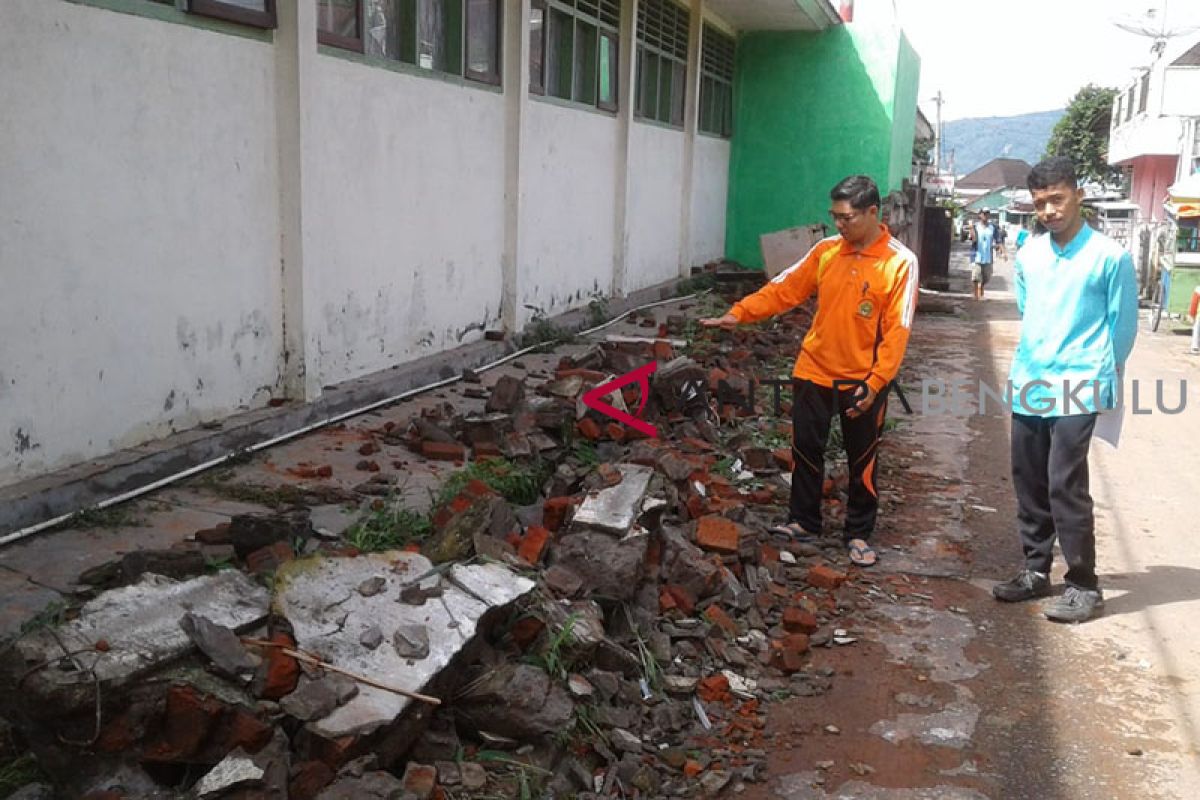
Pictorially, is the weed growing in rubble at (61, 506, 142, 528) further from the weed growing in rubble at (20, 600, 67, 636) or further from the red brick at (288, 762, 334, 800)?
the red brick at (288, 762, 334, 800)

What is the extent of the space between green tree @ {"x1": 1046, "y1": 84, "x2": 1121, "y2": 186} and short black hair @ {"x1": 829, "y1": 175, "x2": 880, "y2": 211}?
5186 centimetres

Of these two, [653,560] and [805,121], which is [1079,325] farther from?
[805,121]

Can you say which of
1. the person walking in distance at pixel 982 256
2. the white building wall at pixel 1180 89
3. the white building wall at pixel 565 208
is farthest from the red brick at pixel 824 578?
the white building wall at pixel 1180 89

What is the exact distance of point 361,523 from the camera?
4.79 metres

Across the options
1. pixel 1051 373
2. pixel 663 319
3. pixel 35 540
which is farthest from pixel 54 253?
pixel 663 319

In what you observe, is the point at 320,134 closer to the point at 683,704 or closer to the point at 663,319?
the point at 683,704

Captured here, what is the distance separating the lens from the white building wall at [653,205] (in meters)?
13.9

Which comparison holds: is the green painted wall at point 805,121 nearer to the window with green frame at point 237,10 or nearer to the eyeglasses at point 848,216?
the window with green frame at point 237,10

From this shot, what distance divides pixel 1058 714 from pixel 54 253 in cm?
457

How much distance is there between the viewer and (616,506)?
4.83 m

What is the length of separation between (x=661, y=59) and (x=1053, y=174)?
10787 mm

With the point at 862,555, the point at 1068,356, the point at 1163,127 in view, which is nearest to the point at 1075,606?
the point at 862,555

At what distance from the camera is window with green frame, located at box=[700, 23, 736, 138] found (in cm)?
1792

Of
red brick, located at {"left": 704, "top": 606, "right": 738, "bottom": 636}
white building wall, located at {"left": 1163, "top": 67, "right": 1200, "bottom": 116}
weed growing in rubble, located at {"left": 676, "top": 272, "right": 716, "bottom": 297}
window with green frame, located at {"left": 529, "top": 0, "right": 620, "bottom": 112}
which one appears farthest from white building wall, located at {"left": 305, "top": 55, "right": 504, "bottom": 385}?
white building wall, located at {"left": 1163, "top": 67, "right": 1200, "bottom": 116}
